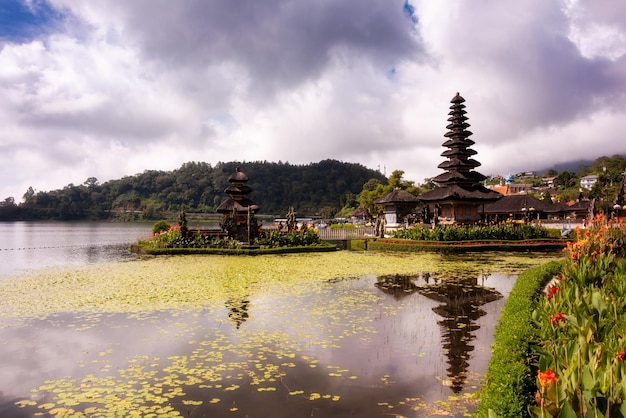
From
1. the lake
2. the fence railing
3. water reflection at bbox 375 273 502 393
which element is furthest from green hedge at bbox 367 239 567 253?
the lake

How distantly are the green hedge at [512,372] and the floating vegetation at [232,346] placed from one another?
0.69 meters

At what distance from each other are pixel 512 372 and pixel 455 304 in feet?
22.1

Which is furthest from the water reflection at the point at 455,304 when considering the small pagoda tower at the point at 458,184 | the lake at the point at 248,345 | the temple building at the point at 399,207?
the temple building at the point at 399,207

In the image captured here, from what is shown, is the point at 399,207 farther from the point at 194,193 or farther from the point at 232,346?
the point at 194,193

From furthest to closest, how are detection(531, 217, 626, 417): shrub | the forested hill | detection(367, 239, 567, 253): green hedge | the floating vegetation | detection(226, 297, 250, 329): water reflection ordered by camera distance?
the forested hill, detection(367, 239, 567, 253): green hedge, detection(226, 297, 250, 329): water reflection, the floating vegetation, detection(531, 217, 626, 417): shrub

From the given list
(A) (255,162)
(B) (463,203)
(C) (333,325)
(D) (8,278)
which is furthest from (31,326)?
(A) (255,162)

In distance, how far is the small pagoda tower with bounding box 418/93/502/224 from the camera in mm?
38656

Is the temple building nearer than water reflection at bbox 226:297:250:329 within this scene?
No

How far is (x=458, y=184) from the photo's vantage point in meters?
41.0

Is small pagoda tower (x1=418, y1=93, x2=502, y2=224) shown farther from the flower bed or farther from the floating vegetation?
the floating vegetation

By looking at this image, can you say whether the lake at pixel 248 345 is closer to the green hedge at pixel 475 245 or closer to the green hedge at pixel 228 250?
the green hedge at pixel 228 250

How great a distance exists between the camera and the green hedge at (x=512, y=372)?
429 cm

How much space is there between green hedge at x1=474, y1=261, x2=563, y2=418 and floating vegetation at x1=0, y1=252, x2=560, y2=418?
2.25ft

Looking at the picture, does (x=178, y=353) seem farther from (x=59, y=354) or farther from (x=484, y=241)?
(x=484, y=241)
